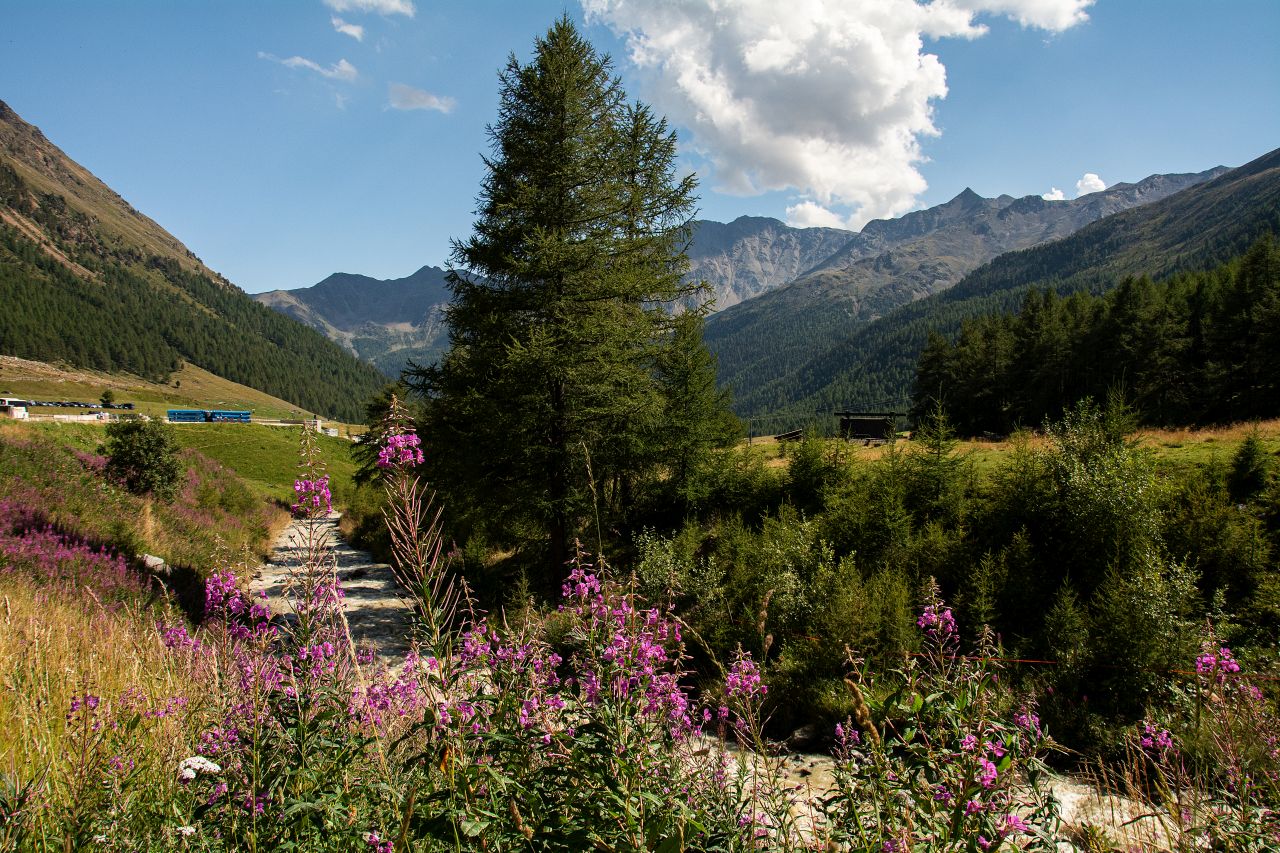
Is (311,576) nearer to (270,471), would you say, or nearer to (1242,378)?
(270,471)

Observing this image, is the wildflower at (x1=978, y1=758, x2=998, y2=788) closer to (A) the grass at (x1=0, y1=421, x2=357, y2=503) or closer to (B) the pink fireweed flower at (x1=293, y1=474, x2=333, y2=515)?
(B) the pink fireweed flower at (x1=293, y1=474, x2=333, y2=515)

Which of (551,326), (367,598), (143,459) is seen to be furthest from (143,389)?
(551,326)

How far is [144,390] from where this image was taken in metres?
130

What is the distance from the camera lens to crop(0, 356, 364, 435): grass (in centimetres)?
10000

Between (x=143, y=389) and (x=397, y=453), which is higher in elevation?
(x=143, y=389)

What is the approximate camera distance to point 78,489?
13.6 meters

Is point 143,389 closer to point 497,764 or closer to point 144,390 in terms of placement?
point 144,390

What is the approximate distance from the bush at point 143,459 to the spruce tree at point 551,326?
9.97m

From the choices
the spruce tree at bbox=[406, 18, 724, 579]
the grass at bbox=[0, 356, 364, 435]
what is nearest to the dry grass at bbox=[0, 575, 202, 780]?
the spruce tree at bbox=[406, 18, 724, 579]

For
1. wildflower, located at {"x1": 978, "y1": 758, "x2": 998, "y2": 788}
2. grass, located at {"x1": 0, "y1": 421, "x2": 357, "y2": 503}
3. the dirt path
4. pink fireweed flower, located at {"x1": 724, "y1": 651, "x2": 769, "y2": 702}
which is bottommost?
the dirt path

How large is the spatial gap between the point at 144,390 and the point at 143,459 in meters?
149

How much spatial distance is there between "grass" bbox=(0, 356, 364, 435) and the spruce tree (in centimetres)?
6812

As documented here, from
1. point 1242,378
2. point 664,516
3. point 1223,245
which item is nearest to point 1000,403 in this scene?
point 1242,378

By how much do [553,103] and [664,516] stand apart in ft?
41.8
